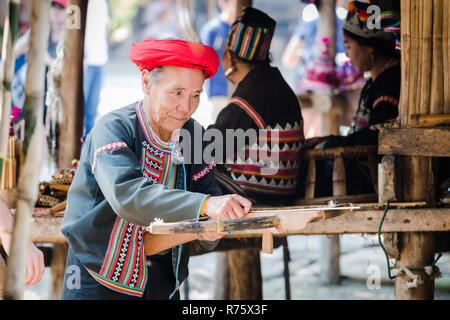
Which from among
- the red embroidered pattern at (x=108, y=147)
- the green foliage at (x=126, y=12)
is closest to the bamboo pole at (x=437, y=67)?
the red embroidered pattern at (x=108, y=147)

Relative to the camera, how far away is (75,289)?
96.6 inches

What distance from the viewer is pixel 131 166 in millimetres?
2258

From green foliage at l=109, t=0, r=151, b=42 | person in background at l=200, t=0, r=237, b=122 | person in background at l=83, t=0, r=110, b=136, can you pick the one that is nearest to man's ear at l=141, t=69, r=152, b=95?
person in background at l=83, t=0, r=110, b=136

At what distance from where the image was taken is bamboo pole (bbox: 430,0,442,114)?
3273mm

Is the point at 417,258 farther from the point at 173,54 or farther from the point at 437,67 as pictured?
the point at 173,54

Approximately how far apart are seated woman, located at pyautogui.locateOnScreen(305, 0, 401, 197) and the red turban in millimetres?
1788

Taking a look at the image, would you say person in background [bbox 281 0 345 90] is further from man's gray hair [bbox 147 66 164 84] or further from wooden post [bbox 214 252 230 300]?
man's gray hair [bbox 147 66 164 84]

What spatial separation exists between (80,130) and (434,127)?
8.50ft

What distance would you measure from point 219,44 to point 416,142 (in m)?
4.70

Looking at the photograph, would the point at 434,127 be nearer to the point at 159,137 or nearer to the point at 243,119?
the point at 243,119

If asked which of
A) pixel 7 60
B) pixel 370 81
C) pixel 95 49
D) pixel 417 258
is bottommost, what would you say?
pixel 417 258

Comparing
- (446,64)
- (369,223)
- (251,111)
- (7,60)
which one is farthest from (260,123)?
(7,60)

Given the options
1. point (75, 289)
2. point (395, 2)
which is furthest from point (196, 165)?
point (395, 2)

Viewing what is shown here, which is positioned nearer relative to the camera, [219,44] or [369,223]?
[369,223]
